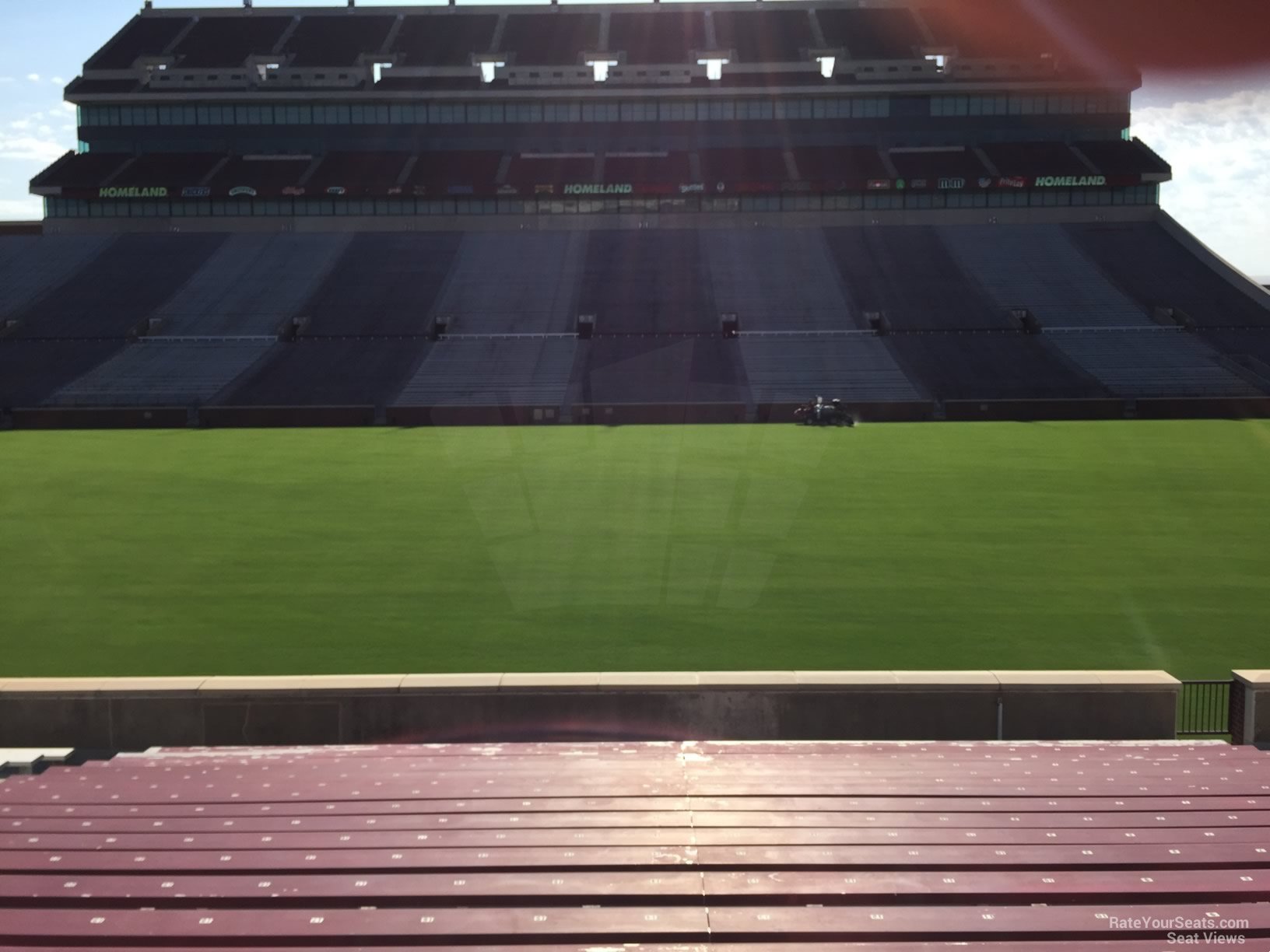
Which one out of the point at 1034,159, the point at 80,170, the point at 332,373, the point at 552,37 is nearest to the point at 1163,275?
the point at 1034,159

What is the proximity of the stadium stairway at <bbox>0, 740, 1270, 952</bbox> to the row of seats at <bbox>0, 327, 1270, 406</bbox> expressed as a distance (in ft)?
133

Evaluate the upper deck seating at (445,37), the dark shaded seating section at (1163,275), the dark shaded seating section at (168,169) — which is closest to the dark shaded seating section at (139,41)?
the dark shaded seating section at (168,169)

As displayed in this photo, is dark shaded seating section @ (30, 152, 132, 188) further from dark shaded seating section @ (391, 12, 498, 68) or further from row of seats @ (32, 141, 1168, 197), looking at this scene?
dark shaded seating section @ (391, 12, 498, 68)

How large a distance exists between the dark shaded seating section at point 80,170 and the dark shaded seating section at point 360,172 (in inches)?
491

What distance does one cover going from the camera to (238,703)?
1021 centimetres

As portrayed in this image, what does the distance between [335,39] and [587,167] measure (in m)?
19.6

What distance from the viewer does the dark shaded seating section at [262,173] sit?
6962 cm

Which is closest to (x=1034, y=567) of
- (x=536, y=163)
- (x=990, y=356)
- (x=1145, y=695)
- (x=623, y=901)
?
(x=1145, y=695)

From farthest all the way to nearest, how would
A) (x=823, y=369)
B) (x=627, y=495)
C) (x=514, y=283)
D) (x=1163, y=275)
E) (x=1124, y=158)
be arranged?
(x=1124, y=158) < (x=514, y=283) < (x=1163, y=275) < (x=823, y=369) < (x=627, y=495)

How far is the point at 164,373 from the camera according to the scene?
53812 mm

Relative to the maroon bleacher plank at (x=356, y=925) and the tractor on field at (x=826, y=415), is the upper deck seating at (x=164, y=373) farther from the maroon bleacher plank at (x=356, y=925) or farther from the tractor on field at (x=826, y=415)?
the maroon bleacher plank at (x=356, y=925)

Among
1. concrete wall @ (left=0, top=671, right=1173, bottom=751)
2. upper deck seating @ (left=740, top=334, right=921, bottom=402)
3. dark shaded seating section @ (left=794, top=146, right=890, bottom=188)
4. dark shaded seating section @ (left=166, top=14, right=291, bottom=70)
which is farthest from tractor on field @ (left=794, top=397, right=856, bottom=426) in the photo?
dark shaded seating section @ (left=166, top=14, right=291, bottom=70)

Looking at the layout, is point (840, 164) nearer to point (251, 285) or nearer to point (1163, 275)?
point (1163, 275)

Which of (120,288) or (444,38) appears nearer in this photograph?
(120,288)
